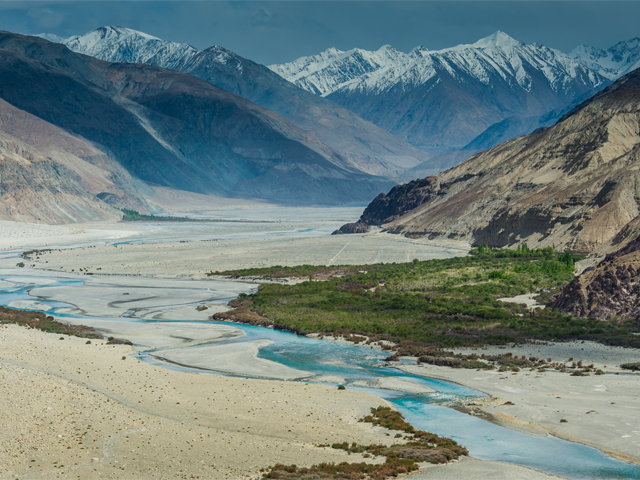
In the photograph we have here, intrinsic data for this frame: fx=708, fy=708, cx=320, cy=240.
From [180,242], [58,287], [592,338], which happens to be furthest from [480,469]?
[180,242]

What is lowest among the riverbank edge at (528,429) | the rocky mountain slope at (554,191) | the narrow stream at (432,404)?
the narrow stream at (432,404)

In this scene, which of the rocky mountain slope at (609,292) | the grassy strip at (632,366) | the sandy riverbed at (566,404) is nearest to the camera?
the sandy riverbed at (566,404)

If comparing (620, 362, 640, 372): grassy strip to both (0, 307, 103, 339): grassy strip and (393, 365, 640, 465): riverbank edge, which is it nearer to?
(393, 365, 640, 465): riverbank edge

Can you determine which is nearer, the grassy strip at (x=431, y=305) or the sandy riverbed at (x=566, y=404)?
the sandy riverbed at (x=566, y=404)

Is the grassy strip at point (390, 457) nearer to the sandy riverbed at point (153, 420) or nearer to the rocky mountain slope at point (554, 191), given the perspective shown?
the sandy riverbed at point (153, 420)

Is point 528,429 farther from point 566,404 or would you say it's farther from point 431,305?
point 431,305

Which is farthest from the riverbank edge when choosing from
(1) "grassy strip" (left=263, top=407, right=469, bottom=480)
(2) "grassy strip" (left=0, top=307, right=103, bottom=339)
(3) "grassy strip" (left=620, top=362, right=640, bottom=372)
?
(2) "grassy strip" (left=0, top=307, right=103, bottom=339)

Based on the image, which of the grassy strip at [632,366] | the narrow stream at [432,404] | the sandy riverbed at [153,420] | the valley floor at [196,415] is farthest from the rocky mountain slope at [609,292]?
the sandy riverbed at [153,420]
